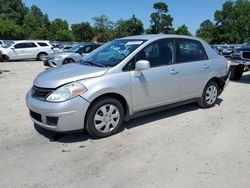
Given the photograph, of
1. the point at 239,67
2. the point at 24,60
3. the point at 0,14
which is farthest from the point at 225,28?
the point at 239,67

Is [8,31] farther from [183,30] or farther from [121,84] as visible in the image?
[121,84]

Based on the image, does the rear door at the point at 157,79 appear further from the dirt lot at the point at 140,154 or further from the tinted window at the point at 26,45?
the tinted window at the point at 26,45

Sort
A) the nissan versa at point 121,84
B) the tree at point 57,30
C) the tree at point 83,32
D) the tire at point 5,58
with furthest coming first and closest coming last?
the tree at point 83,32 < the tree at point 57,30 < the tire at point 5,58 < the nissan versa at point 121,84

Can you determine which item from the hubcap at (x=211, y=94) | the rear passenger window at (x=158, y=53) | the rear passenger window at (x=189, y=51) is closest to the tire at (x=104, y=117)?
the rear passenger window at (x=158, y=53)

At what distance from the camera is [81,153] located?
14.3 ft

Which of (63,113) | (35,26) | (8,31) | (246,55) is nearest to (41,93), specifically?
(63,113)

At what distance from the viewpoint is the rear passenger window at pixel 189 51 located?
5887 millimetres

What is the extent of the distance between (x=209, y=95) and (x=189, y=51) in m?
1.20

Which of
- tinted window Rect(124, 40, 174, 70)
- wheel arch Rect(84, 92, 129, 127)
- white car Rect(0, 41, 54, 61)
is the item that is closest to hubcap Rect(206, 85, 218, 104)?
tinted window Rect(124, 40, 174, 70)

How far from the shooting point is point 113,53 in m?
5.47

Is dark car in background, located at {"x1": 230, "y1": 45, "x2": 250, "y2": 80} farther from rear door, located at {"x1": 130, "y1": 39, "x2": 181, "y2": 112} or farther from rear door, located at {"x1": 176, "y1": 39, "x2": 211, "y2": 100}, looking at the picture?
rear door, located at {"x1": 130, "y1": 39, "x2": 181, "y2": 112}

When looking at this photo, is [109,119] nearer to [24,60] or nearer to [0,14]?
[24,60]

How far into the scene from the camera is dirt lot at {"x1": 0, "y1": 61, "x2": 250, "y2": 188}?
11.8ft

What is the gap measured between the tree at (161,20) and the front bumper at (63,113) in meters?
83.5
